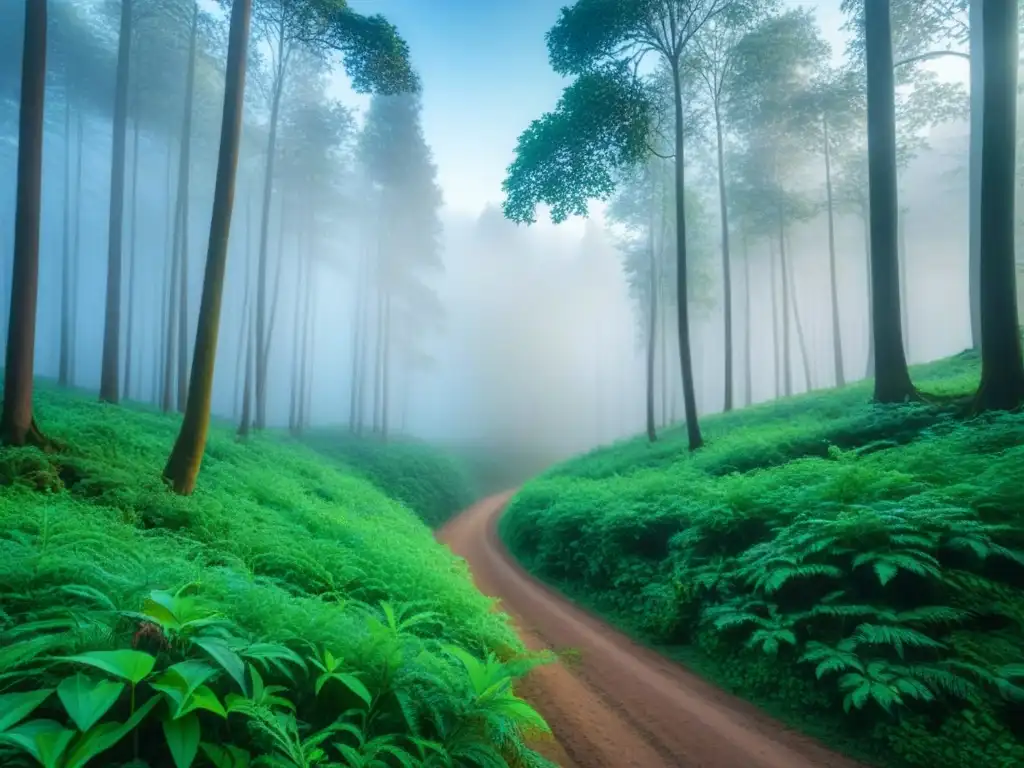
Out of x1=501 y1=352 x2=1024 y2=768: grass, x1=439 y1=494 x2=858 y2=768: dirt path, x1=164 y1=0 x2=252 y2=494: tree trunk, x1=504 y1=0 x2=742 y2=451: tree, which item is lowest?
x1=439 y1=494 x2=858 y2=768: dirt path

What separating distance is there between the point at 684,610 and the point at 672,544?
1.54m

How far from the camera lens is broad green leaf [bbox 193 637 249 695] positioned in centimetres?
269

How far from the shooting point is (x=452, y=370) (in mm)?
97062

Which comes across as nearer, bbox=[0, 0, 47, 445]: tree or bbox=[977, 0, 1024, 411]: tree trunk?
bbox=[0, 0, 47, 445]: tree

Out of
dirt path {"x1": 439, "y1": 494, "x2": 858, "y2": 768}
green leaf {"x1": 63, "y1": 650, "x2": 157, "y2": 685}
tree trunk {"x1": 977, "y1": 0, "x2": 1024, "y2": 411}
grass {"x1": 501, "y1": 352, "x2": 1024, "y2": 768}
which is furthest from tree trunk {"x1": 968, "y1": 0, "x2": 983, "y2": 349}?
green leaf {"x1": 63, "y1": 650, "x2": 157, "y2": 685}

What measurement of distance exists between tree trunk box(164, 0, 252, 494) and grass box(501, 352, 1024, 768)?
752 cm

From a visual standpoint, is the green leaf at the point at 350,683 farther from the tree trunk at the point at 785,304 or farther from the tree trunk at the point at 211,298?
the tree trunk at the point at 785,304

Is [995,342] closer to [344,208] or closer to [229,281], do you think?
[344,208]

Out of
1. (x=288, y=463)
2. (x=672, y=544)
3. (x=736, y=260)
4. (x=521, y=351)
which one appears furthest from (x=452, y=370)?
(x=672, y=544)

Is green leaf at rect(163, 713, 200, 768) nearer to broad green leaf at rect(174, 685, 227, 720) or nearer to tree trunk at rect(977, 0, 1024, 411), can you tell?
broad green leaf at rect(174, 685, 227, 720)

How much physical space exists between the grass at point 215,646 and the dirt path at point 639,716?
580 mm

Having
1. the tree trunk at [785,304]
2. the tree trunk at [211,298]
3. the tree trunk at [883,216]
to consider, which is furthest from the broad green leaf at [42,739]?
the tree trunk at [785,304]

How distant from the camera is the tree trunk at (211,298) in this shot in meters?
8.71

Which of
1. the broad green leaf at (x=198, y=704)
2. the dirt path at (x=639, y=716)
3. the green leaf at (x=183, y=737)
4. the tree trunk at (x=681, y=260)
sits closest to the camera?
the green leaf at (x=183, y=737)
